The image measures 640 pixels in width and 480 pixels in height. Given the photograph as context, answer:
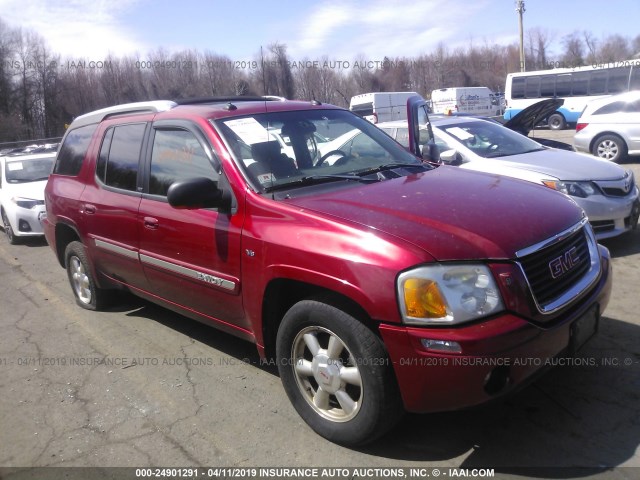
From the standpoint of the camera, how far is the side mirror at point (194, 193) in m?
3.25

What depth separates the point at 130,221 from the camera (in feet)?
13.9

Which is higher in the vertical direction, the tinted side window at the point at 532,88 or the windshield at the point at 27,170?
the tinted side window at the point at 532,88

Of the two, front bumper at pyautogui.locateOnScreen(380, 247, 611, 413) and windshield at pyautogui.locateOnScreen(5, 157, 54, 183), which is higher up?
windshield at pyautogui.locateOnScreen(5, 157, 54, 183)

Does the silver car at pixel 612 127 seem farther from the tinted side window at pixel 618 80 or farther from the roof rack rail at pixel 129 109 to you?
the tinted side window at pixel 618 80

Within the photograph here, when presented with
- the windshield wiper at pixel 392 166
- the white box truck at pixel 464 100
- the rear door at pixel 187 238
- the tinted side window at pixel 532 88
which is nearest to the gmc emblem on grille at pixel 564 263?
the windshield wiper at pixel 392 166

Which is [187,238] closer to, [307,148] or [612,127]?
[307,148]

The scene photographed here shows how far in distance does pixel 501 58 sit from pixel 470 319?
170 ft

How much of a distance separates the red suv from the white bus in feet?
81.1

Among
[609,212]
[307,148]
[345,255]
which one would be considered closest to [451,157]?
[609,212]

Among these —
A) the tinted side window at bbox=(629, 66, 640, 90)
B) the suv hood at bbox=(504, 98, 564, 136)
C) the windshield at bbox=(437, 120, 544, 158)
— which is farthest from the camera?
the tinted side window at bbox=(629, 66, 640, 90)

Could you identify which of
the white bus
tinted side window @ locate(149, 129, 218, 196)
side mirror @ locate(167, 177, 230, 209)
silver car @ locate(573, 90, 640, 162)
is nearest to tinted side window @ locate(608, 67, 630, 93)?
the white bus

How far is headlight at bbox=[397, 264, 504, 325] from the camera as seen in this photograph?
99.9 inches

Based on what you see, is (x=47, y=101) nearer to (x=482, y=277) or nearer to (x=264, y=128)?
(x=264, y=128)

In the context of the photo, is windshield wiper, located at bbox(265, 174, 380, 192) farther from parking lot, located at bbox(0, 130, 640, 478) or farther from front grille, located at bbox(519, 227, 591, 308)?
parking lot, located at bbox(0, 130, 640, 478)
